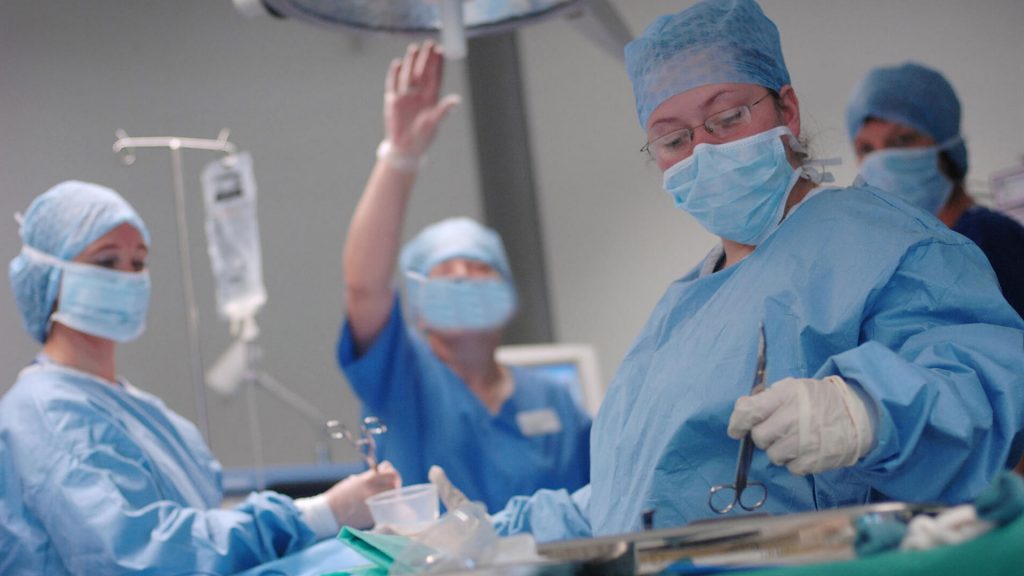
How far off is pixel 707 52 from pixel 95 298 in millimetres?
1278

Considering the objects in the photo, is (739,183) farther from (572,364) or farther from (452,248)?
(572,364)

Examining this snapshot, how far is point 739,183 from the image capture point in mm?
1419

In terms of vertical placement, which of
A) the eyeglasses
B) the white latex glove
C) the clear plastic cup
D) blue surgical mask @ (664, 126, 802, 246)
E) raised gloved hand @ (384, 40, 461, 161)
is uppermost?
raised gloved hand @ (384, 40, 461, 161)

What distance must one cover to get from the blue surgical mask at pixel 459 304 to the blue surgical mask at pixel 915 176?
1.08 meters

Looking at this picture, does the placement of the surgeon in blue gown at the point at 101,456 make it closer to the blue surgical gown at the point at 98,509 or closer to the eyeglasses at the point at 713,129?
the blue surgical gown at the point at 98,509

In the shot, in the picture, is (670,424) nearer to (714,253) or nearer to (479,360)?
(714,253)

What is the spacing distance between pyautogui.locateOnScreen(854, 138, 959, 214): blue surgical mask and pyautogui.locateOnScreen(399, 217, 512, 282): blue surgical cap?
43.2 inches

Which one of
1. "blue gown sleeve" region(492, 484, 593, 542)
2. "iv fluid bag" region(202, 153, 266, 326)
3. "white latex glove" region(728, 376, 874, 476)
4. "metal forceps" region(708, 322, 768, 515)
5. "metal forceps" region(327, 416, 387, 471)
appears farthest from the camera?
"iv fluid bag" region(202, 153, 266, 326)

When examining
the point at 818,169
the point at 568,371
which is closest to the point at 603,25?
the point at 818,169

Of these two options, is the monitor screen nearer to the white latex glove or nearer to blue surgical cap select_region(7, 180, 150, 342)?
blue surgical cap select_region(7, 180, 150, 342)

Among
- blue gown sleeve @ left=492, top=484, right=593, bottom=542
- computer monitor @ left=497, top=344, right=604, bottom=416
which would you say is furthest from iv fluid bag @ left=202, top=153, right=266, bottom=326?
blue gown sleeve @ left=492, top=484, right=593, bottom=542

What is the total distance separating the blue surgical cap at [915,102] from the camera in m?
2.33

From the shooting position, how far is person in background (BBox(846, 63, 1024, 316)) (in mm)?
2316

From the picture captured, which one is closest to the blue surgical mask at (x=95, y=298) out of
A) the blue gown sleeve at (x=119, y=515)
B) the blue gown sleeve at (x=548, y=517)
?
the blue gown sleeve at (x=119, y=515)
